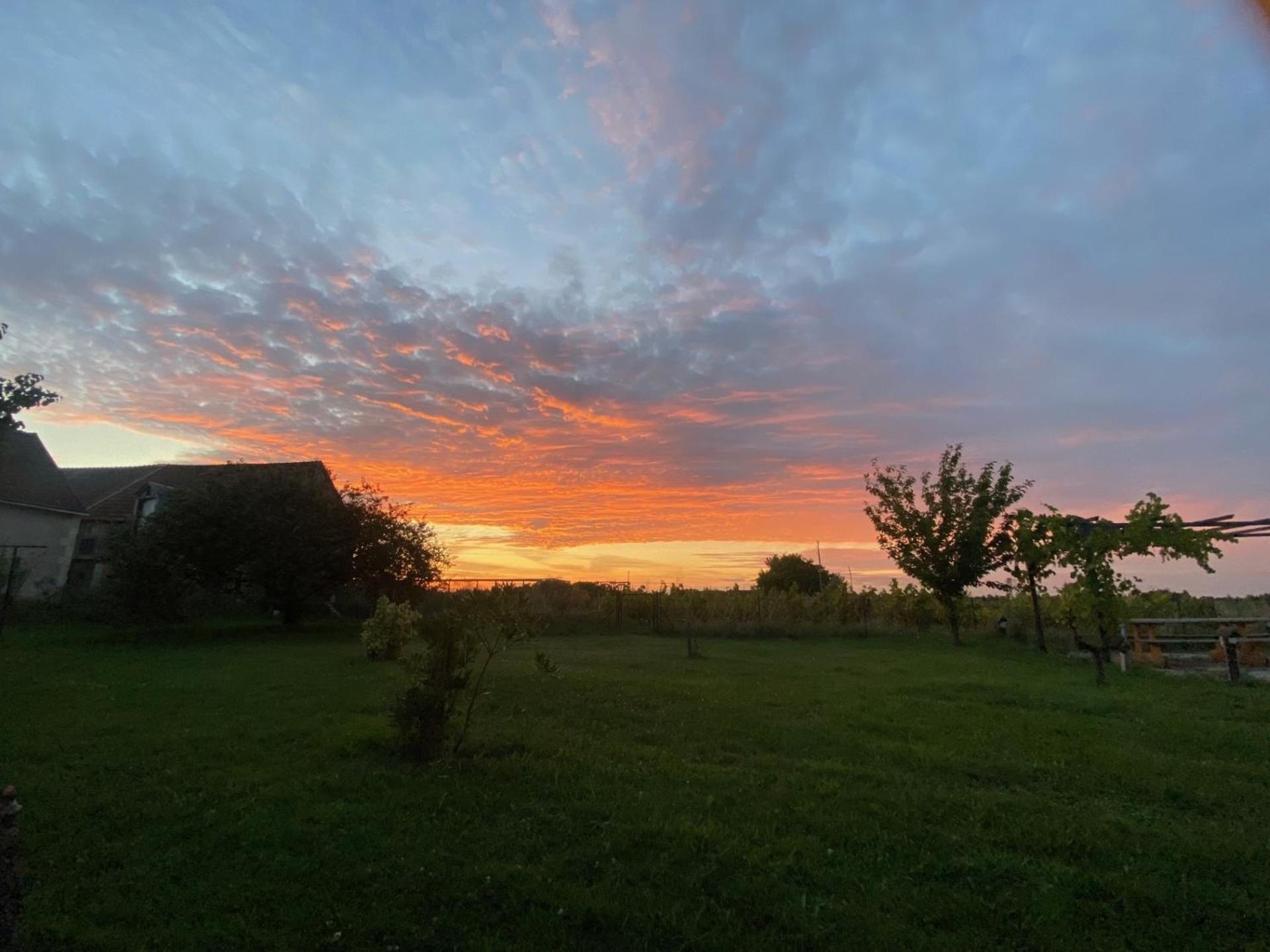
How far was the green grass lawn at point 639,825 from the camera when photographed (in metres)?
3.40

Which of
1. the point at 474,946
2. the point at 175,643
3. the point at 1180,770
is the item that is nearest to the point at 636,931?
the point at 474,946

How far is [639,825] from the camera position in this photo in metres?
4.47

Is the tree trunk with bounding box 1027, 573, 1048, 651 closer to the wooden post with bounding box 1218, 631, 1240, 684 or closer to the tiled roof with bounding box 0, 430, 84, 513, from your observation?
the wooden post with bounding box 1218, 631, 1240, 684

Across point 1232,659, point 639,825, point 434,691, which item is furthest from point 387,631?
point 1232,659

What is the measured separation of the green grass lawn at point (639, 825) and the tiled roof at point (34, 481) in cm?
2102

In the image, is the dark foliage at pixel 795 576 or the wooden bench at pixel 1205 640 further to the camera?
the dark foliage at pixel 795 576

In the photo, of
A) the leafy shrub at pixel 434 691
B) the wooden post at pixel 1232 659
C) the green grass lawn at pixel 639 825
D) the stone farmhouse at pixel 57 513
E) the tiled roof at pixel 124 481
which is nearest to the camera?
the green grass lawn at pixel 639 825

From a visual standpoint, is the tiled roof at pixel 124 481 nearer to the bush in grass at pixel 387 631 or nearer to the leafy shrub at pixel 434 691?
the bush in grass at pixel 387 631

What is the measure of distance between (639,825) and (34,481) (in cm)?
3119

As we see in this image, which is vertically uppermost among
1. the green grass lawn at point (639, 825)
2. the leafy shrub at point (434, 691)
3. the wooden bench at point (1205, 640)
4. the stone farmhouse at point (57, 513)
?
the stone farmhouse at point (57, 513)

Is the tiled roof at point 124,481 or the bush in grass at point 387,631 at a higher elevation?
the tiled roof at point 124,481

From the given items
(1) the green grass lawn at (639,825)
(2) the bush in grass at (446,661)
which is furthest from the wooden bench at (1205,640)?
(2) the bush in grass at (446,661)

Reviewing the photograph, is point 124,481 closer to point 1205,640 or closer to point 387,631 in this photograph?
point 387,631

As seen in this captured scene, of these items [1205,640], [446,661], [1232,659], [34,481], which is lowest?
[446,661]
